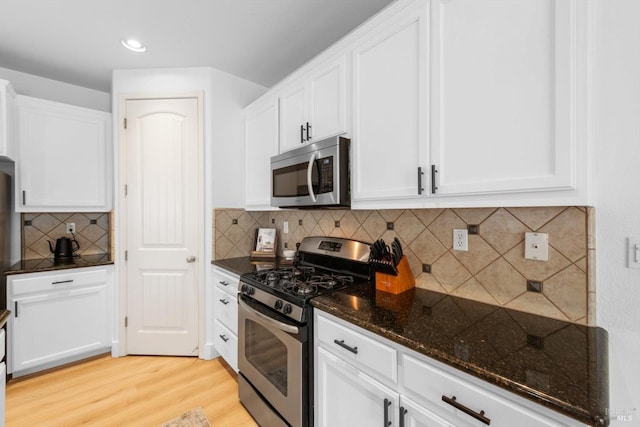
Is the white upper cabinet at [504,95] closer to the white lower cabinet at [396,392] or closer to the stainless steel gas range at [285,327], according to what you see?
the white lower cabinet at [396,392]

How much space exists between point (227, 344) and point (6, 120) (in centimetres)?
241

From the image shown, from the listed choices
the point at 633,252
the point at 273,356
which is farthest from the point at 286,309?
the point at 633,252

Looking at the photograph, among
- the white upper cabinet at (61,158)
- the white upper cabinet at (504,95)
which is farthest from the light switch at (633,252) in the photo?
the white upper cabinet at (61,158)

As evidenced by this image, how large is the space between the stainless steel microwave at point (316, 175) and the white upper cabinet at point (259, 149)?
30 centimetres

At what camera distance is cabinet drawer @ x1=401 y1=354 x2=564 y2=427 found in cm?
74

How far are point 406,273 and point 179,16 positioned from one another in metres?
2.16

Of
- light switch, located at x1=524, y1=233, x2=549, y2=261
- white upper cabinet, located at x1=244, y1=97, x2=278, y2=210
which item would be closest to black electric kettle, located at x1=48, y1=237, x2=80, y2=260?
white upper cabinet, located at x1=244, y1=97, x2=278, y2=210

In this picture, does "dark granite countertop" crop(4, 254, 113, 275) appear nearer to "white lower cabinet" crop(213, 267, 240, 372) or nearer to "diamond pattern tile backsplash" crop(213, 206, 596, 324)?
"white lower cabinet" crop(213, 267, 240, 372)

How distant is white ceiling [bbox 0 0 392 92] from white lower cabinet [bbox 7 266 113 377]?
1.77 meters

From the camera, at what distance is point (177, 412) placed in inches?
74.3

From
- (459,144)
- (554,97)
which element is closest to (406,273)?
(459,144)

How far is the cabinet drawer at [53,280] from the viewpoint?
220cm

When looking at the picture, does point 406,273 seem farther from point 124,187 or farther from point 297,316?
point 124,187

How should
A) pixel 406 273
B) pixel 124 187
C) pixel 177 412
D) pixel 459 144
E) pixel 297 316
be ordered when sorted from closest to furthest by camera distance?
1. pixel 459 144
2. pixel 297 316
3. pixel 406 273
4. pixel 177 412
5. pixel 124 187
